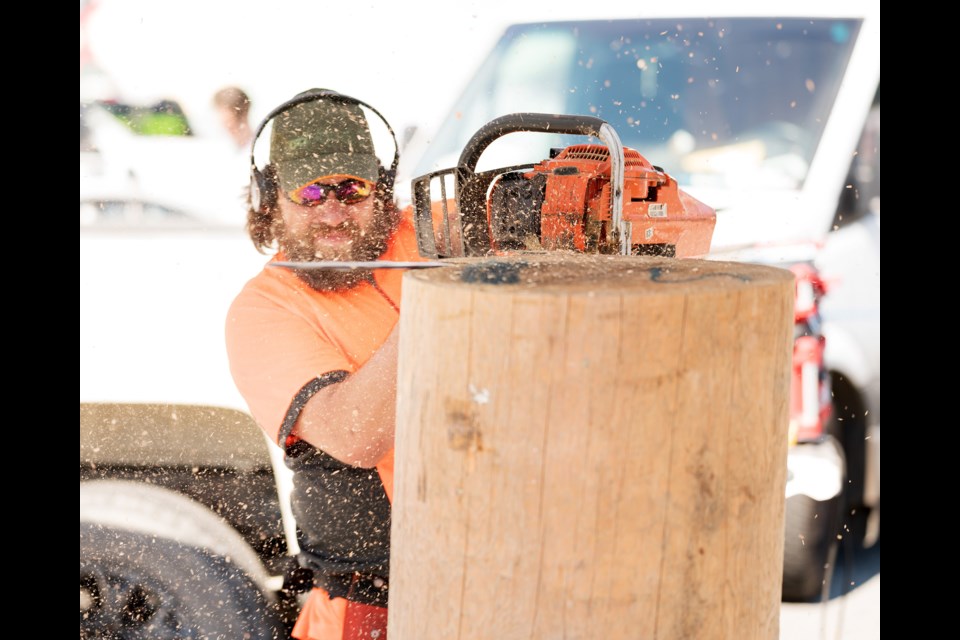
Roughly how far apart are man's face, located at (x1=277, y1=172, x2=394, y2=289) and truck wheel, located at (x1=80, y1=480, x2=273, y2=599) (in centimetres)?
82

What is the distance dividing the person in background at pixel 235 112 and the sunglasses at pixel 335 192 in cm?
35

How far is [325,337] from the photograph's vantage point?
2.19m

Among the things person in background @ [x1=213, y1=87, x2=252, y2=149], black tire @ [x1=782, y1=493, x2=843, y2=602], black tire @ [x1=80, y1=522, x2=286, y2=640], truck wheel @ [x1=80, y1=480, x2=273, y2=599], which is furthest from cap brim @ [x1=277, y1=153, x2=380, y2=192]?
black tire @ [x1=782, y1=493, x2=843, y2=602]

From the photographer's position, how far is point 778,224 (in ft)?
8.43

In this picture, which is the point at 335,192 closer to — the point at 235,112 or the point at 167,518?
the point at 235,112

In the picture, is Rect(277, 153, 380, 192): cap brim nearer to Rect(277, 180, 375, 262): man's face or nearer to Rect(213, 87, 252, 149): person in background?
Rect(277, 180, 375, 262): man's face

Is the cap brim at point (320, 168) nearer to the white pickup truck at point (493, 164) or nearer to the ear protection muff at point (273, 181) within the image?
the ear protection muff at point (273, 181)

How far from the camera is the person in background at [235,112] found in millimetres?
2457

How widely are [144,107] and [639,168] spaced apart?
4.84 ft

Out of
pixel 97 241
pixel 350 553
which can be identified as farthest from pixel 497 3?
pixel 350 553

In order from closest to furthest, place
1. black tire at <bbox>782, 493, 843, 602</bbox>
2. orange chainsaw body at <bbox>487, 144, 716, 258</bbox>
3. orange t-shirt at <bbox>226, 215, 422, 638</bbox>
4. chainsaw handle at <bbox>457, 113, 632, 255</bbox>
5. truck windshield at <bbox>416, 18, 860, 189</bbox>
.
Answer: chainsaw handle at <bbox>457, 113, 632, 255</bbox>, orange chainsaw body at <bbox>487, 144, 716, 258</bbox>, orange t-shirt at <bbox>226, 215, 422, 638</bbox>, truck windshield at <bbox>416, 18, 860, 189</bbox>, black tire at <bbox>782, 493, 843, 602</bbox>

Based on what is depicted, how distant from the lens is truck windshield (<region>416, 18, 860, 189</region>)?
246 centimetres

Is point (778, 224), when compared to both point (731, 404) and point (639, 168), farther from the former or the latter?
point (731, 404)

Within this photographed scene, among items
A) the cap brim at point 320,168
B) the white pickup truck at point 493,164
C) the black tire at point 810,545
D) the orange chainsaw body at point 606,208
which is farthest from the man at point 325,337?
A: the black tire at point 810,545
